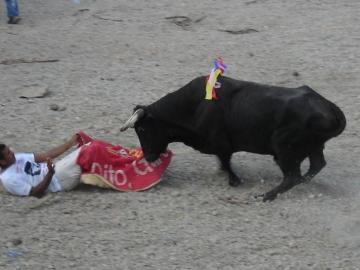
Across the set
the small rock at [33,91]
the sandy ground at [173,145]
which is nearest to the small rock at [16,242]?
the sandy ground at [173,145]

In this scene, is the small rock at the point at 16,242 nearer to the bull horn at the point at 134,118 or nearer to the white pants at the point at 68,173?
the white pants at the point at 68,173

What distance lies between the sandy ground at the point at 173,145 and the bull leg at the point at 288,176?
9 cm

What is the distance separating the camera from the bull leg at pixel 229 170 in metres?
7.03

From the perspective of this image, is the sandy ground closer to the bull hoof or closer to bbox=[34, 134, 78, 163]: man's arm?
the bull hoof

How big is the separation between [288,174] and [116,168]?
1509mm

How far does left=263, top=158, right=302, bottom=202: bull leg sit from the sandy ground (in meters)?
0.09

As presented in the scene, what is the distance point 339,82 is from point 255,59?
1.40 m

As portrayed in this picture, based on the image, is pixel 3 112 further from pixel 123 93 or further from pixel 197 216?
pixel 197 216

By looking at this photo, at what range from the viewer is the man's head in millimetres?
6672

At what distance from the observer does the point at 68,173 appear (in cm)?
683

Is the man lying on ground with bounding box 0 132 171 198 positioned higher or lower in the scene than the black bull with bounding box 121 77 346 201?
lower

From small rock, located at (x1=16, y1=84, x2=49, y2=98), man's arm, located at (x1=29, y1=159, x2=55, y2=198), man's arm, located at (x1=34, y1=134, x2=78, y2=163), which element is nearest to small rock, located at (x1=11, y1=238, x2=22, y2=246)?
man's arm, located at (x1=29, y1=159, x2=55, y2=198)

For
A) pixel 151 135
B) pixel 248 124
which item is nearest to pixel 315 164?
pixel 248 124

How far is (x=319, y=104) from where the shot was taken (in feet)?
21.6
